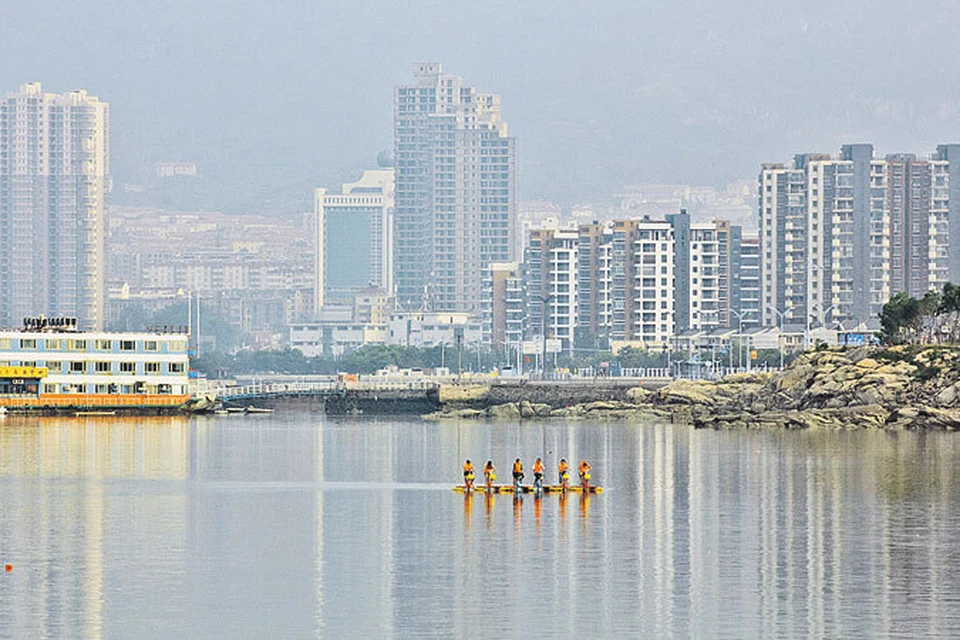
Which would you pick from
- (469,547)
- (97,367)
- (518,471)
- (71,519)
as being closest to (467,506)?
(518,471)

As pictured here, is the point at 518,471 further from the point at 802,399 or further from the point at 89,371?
the point at 89,371

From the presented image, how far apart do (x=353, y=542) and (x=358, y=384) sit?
101067 millimetres

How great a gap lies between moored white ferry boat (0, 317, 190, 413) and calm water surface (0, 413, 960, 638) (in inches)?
1585

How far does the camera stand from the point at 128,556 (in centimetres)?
3759

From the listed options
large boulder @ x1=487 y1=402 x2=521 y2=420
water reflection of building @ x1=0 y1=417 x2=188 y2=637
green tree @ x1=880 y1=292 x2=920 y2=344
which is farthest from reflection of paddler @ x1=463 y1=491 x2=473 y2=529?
large boulder @ x1=487 y1=402 x2=521 y2=420

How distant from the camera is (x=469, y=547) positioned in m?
39.4

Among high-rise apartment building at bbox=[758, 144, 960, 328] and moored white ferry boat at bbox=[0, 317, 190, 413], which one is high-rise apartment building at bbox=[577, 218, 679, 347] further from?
moored white ferry boat at bbox=[0, 317, 190, 413]

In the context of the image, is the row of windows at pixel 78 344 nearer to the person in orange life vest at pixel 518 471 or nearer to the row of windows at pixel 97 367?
the row of windows at pixel 97 367

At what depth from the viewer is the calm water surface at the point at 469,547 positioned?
30094mm

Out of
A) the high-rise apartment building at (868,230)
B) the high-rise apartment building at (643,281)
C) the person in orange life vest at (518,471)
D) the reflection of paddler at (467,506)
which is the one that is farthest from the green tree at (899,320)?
the high-rise apartment building at (868,230)

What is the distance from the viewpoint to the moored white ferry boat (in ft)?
365

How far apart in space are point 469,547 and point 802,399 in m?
63.6

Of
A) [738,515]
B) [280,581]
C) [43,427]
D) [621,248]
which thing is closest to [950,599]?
[280,581]

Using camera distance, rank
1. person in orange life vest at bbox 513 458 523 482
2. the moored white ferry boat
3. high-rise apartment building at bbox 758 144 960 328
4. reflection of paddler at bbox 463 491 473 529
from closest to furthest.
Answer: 1. reflection of paddler at bbox 463 491 473 529
2. person in orange life vest at bbox 513 458 523 482
3. the moored white ferry boat
4. high-rise apartment building at bbox 758 144 960 328
